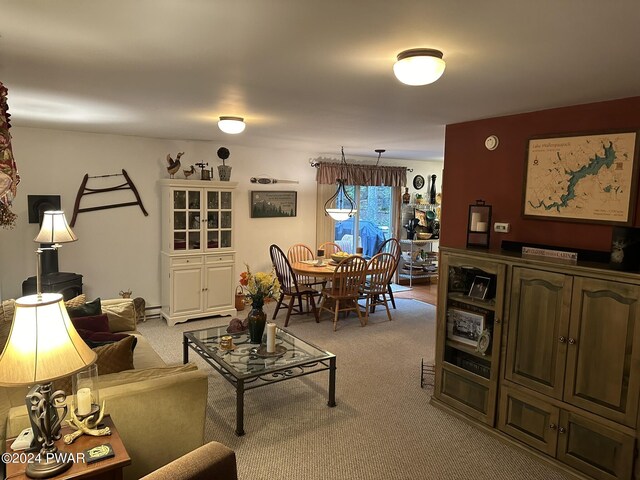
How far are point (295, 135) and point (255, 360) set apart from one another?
8.56 feet

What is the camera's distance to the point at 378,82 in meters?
2.49

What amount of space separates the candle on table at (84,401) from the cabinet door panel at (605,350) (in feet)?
8.42

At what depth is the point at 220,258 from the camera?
562 centimetres

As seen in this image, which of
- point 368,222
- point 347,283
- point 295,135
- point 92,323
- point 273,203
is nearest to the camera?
point 92,323

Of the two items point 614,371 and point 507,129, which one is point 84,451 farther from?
point 507,129

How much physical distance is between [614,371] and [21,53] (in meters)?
3.49

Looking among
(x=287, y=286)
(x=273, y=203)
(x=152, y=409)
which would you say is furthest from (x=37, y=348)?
(x=273, y=203)

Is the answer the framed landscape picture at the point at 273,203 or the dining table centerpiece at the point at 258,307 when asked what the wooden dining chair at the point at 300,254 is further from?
the dining table centerpiece at the point at 258,307

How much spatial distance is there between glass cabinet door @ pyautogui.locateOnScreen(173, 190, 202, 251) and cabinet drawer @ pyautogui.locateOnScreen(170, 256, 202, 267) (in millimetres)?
112

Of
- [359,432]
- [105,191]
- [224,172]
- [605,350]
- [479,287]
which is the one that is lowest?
[359,432]

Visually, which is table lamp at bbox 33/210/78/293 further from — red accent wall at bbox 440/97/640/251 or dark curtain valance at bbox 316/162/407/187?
dark curtain valance at bbox 316/162/407/187

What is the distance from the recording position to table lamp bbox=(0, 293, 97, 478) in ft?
5.07

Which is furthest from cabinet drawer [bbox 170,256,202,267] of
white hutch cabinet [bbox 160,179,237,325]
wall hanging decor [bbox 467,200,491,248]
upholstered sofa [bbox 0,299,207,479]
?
wall hanging decor [bbox 467,200,491,248]

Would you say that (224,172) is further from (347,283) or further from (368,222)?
(368,222)
